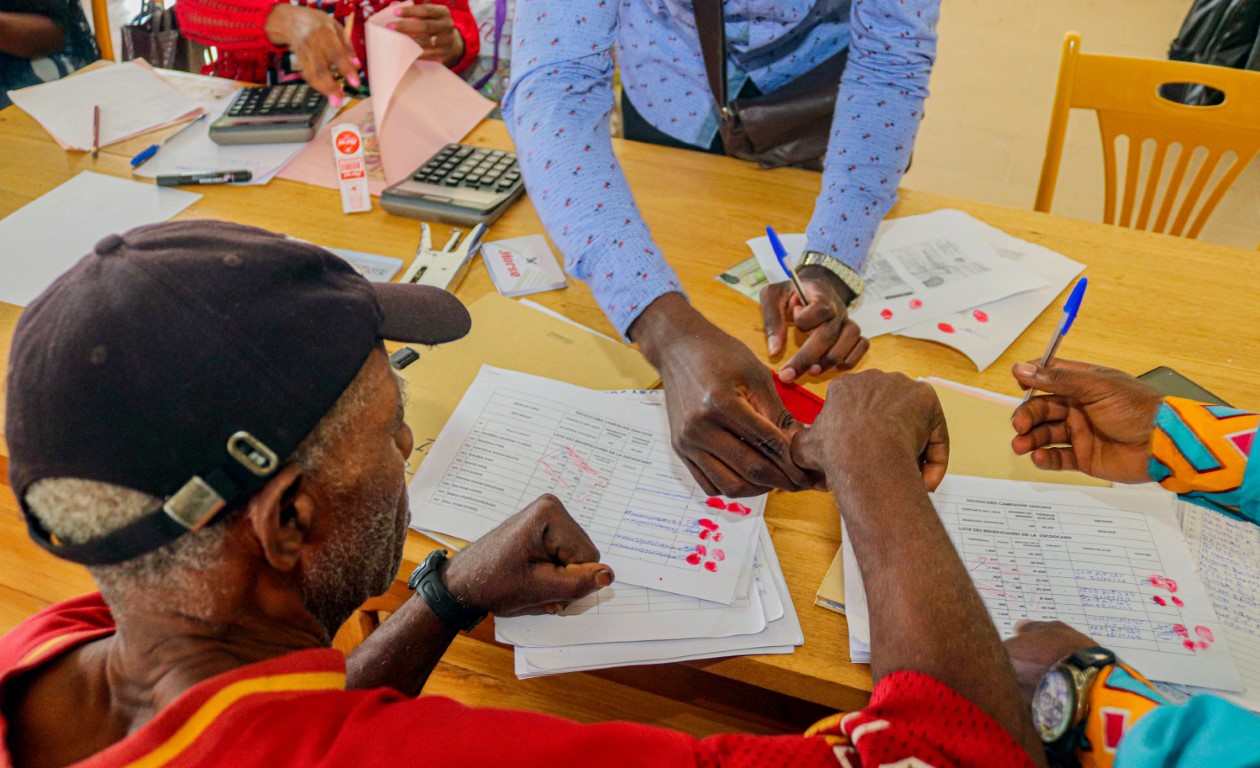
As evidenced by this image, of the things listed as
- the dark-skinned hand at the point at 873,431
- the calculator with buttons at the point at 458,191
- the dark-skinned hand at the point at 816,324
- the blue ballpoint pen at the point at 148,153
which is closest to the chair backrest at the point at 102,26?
the blue ballpoint pen at the point at 148,153

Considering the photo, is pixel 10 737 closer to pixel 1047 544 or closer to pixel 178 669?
pixel 178 669

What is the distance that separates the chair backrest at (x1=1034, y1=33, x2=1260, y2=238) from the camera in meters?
1.57

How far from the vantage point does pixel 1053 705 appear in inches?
34.8

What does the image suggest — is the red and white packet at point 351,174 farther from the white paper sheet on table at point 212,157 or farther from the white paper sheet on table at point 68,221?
the white paper sheet on table at point 68,221

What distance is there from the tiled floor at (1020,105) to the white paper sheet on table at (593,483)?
247 cm

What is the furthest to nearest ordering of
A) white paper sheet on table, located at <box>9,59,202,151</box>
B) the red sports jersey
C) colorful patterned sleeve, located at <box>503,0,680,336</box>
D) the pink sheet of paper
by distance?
white paper sheet on table, located at <box>9,59,202,151</box> < the pink sheet of paper < colorful patterned sleeve, located at <box>503,0,680,336</box> < the red sports jersey

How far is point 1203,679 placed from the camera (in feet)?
2.90

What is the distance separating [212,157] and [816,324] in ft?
4.06

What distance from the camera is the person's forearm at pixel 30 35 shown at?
7.10 feet

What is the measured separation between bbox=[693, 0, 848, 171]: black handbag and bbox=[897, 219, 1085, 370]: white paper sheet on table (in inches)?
15.8

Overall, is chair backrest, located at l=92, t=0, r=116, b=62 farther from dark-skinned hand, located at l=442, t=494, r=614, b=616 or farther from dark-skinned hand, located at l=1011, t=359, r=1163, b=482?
dark-skinned hand, located at l=1011, t=359, r=1163, b=482

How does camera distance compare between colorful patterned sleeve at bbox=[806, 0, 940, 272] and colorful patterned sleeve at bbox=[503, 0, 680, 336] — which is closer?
colorful patterned sleeve at bbox=[503, 0, 680, 336]

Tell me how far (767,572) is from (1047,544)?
32cm

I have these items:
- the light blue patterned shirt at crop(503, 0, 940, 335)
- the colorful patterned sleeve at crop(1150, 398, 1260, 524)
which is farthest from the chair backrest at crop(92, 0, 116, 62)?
the colorful patterned sleeve at crop(1150, 398, 1260, 524)
